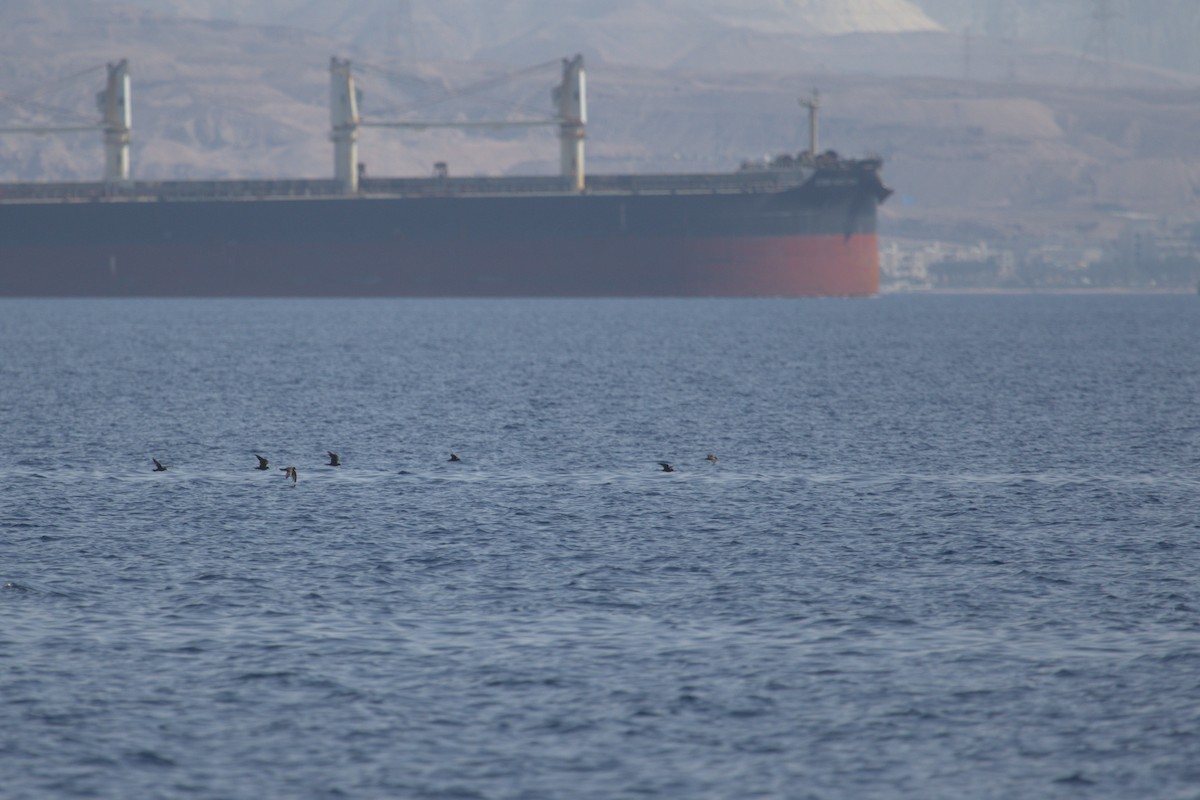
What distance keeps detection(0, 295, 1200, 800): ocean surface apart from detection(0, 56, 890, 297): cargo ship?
230 feet

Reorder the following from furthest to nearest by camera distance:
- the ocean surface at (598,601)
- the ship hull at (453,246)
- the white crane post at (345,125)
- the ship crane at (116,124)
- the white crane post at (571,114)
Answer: the ship crane at (116,124)
the white crane post at (345,125)
the white crane post at (571,114)
the ship hull at (453,246)
the ocean surface at (598,601)

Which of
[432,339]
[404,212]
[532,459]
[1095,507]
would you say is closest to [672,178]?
[404,212]

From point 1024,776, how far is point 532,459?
89.0 feet

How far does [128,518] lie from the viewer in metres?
35.0

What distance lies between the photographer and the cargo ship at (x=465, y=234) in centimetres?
13038

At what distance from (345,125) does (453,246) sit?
19.3 metres

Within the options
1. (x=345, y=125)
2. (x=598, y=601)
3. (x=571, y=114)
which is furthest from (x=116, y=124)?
(x=598, y=601)

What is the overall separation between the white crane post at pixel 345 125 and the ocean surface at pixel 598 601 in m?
82.9

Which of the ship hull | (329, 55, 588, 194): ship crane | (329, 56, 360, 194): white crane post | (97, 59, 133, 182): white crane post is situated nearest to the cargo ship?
the ship hull

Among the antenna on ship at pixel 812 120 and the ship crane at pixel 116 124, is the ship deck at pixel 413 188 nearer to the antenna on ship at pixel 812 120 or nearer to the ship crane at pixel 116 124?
the ship crane at pixel 116 124

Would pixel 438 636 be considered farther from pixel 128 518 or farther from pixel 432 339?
pixel 432 339

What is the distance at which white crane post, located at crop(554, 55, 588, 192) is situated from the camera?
459ft

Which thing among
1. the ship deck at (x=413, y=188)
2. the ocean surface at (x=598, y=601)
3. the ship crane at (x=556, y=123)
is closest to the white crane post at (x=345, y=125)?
the ship crane at (x=556, y=123)

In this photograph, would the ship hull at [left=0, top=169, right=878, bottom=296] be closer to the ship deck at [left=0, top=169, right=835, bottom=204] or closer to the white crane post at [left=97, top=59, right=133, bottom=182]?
the ship deck at [left=0, top=169, right=835, bottom=204]
